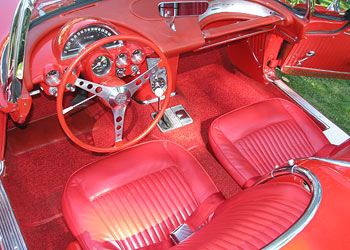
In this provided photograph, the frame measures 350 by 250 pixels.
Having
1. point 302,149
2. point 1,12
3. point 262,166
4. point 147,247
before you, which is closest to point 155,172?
point 147,247

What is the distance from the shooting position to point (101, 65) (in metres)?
1.57

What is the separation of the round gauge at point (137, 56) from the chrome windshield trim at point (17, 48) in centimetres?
51

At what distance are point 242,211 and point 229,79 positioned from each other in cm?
174

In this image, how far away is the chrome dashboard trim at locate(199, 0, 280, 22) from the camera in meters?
2.18

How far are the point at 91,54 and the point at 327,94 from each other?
7.56 feet

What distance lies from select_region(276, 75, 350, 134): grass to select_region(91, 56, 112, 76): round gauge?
6.22 ft

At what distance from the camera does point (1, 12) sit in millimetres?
1564

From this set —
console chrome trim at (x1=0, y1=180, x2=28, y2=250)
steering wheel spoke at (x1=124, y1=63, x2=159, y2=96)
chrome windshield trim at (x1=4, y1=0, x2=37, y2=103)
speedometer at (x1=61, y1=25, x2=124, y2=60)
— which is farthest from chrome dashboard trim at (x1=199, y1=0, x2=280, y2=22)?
console chrome trim at (x1=0, y1=180, x2=28, y2=250)

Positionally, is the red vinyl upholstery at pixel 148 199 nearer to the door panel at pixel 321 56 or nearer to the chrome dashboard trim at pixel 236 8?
the chrome dashboard trim at pixel 236 8

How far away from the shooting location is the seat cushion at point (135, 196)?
142 cm

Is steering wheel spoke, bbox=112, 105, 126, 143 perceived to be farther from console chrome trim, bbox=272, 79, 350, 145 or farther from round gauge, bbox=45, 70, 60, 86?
console chrome trim, bbox=272, 79, 350, 145

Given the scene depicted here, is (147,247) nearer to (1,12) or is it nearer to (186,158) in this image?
(186,158)

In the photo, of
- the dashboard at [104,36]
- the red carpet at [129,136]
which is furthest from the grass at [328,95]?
the dashboard at [104,36]

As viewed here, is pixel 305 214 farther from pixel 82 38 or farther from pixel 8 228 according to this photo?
pixel 8 228
